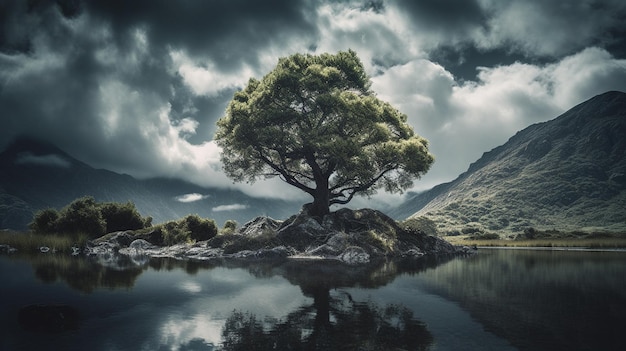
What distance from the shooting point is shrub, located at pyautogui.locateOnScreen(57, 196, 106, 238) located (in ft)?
153

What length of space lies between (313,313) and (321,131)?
123 ft

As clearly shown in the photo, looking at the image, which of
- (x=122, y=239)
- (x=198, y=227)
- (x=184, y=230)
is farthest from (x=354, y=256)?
(x=122, y=239)

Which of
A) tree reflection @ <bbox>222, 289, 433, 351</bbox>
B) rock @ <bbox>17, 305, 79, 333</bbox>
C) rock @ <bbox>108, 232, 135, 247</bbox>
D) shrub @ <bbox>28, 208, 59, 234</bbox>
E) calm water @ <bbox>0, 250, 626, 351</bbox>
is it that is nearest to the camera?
tree reflection @ <bbox>222, 289, 433, 351</bbox>

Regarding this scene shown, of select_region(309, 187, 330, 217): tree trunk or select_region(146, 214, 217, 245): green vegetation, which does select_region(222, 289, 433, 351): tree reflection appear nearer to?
select_region(309, 187, 330, 217): tree trunk

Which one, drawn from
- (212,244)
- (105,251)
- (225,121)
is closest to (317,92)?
(225,121)

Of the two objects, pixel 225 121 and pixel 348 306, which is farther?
pixel 225 121

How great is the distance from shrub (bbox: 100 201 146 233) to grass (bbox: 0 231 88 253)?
31.2ft

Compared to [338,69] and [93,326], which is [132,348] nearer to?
[93,326]

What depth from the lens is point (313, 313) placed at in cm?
1177

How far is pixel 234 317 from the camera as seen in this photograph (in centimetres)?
1138

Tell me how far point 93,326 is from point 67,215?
44670mm

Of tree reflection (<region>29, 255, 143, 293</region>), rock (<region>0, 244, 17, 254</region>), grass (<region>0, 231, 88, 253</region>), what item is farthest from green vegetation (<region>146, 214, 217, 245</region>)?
tree reflection (<region>29, 255, 143, 293</region>)

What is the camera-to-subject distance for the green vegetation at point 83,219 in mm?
46438

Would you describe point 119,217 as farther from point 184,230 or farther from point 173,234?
point 184,230
